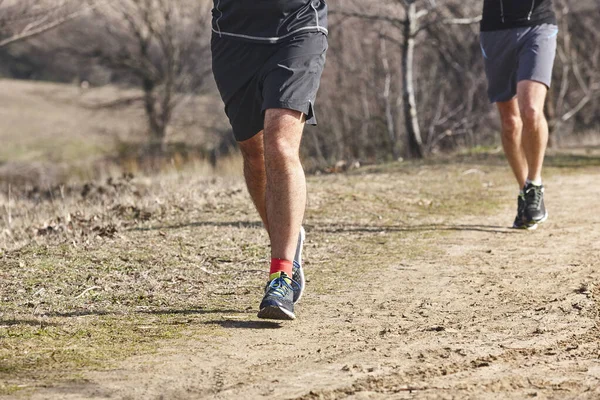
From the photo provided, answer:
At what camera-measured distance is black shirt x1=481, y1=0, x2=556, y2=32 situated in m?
6.20

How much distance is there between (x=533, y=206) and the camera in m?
6.16

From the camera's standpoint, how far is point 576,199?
7402mm

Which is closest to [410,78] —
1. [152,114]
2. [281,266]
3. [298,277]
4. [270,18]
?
[270,18]

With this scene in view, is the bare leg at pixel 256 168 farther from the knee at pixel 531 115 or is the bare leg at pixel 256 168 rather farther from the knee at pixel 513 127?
the knee at pixel 513 127

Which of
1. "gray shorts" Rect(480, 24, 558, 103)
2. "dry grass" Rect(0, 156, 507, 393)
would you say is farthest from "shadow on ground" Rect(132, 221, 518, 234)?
"gray shorts" Rect(480, 24, 558, 103)

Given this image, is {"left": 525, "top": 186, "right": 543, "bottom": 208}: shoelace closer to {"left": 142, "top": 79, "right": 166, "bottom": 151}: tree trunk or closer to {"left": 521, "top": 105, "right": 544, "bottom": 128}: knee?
{"left": 521, "top": 105, "right": 544, "bottom": 128}: knee

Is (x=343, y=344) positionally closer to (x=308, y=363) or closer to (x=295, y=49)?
(x=308, y=363)

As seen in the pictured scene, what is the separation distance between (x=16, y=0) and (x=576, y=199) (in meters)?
7.94

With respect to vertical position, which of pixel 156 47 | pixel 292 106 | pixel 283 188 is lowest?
pixel 283 188

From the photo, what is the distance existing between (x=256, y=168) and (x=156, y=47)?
23.0 metres

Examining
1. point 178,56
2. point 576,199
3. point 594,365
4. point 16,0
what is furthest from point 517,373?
point 178,56

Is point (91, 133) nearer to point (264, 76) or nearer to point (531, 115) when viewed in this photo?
point (531, 115)

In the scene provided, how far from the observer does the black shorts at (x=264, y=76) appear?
13.0 ft

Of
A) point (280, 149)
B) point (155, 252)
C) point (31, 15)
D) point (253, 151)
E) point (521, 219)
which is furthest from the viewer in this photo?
point (31, 15)
